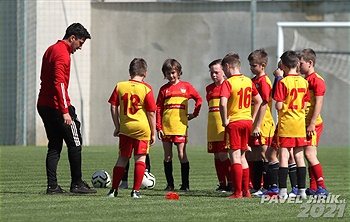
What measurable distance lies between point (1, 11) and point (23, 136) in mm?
3603

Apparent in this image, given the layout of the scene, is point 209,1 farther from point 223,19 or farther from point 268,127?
point 268,127

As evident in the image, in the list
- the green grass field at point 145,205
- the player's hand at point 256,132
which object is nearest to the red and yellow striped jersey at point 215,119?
the green grass field at point 145,205

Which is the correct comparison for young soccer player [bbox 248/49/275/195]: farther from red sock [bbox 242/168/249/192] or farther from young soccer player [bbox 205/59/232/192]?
red sock [bbox 242/168/249/192]

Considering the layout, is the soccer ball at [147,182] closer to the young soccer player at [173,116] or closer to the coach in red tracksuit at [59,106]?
the young soccer player at [173,116]

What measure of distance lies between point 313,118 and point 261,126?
2.88 feet

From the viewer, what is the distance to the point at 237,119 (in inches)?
353

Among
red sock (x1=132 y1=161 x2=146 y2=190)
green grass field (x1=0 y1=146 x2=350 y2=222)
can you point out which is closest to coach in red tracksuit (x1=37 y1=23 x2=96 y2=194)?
green grass field (x1=0 y1=146 x2=350 y2=222)

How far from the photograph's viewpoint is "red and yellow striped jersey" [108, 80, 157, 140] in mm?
8844

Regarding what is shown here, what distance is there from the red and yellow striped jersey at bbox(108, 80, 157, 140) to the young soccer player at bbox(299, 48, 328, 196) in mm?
1767

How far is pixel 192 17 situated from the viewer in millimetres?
23469

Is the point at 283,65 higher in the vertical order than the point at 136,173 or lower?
higher

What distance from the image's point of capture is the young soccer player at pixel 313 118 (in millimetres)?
9289

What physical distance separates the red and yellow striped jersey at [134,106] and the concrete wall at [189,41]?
13910 mm

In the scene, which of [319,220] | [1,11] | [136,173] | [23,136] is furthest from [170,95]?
[1,11]
